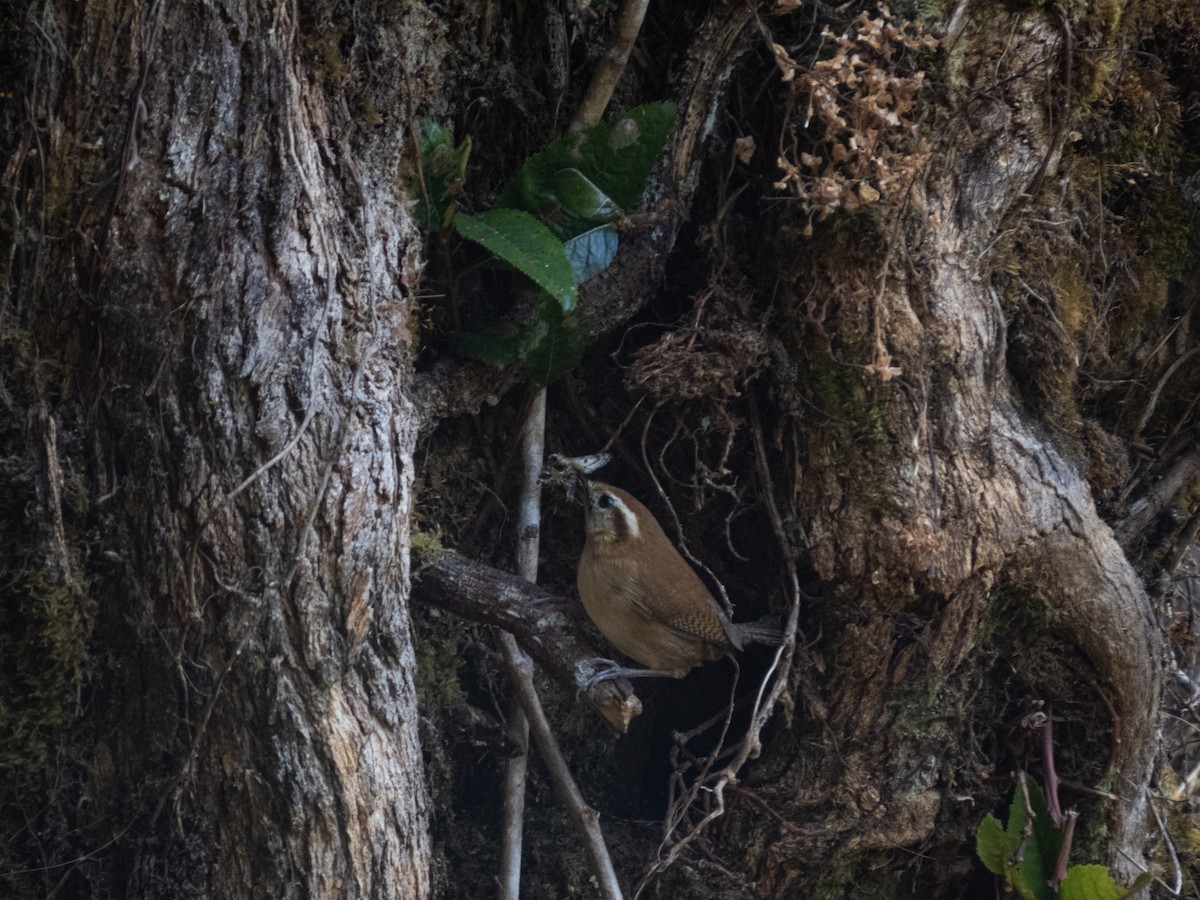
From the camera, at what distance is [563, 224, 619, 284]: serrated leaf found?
2.99m

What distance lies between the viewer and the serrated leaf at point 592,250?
2988mm

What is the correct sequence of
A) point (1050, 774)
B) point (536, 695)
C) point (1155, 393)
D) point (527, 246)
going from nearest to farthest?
point (527, 246)
point (1050, 774)
point (536, 695)
point (1155, 393)

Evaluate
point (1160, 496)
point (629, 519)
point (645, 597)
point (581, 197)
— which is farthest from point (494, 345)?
point (1160, 496)

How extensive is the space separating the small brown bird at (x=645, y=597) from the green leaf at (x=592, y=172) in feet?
2.81

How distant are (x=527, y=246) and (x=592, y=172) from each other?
394 mm

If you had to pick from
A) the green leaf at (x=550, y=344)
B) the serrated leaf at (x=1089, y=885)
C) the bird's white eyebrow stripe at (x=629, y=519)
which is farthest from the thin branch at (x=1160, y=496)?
the green leaf at (x=550, y=344)

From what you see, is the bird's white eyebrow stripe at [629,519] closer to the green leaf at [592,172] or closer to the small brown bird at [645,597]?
the small brown bird at [645,597]

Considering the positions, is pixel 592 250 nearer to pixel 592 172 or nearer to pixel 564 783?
pixel 592 172

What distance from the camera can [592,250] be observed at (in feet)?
9.88

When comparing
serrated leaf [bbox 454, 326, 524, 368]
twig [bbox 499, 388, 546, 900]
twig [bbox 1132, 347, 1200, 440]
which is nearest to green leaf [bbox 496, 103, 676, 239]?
serrated leaf [bbox 454, 326, 524, 368]

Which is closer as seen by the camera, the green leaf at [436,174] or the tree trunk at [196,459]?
the tree trunk at [196,459]

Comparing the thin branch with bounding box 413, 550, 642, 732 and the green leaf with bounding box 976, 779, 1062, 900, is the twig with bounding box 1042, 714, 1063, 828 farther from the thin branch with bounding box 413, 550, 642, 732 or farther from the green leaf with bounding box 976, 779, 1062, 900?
the thin branch with bounding box 413, 550, 642, 732

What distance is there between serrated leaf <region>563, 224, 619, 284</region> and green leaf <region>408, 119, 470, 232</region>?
1.19ft

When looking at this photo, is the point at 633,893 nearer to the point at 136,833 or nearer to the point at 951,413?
the point at 136,833
